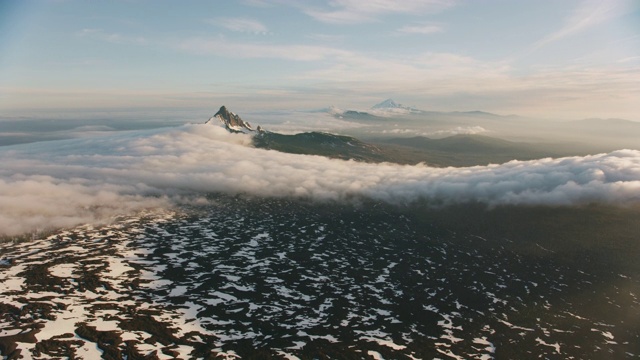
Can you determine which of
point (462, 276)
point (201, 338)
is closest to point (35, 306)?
point (201, 338)

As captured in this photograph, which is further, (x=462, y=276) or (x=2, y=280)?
(x=462, y=276)

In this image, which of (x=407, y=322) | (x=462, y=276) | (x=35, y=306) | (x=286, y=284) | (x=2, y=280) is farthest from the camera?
(x=462, y=276)

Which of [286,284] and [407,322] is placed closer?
[407,322]

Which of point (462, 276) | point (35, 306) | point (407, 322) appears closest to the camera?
point (35, 306)

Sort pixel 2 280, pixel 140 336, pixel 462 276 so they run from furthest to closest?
pixel 462 276 < pixel 2 280 < pixel 140 336

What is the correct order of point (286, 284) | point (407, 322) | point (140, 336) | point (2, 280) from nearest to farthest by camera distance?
point (140, 336)
point (407, 322)
point (2, 280)
point (286, 284)

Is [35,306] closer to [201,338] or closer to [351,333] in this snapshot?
[201,338]

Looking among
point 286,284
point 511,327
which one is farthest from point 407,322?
point 286,284

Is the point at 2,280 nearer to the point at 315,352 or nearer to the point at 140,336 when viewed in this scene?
the point at 140,336
